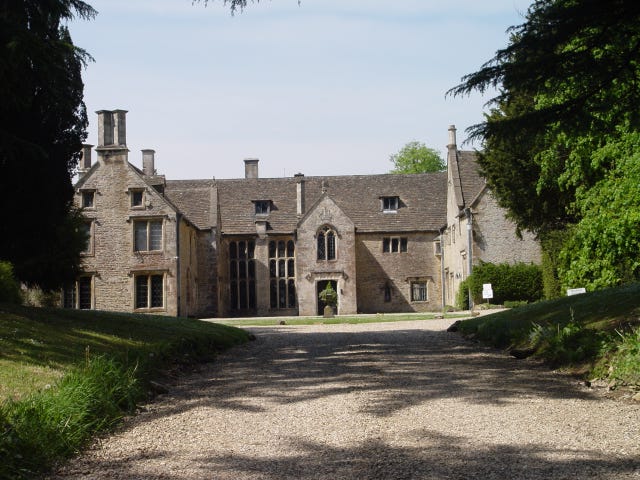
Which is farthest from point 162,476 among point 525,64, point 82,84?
point 82,84

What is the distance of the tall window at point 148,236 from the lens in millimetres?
41969

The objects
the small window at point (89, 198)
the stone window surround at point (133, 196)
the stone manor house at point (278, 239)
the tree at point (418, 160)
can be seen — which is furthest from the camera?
the tree at point (418, 160)

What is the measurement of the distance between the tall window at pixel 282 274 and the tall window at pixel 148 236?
822 centimetres

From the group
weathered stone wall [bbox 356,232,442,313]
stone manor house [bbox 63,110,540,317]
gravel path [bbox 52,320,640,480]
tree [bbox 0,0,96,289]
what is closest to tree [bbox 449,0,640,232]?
gravel path [bbox 52,320,640,480]

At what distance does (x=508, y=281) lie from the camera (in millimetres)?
38469

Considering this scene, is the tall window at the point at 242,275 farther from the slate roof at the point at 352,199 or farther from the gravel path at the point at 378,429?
the gravel path at the point at 378,429

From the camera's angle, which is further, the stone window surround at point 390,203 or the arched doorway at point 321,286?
the stone window surround at point 390,203

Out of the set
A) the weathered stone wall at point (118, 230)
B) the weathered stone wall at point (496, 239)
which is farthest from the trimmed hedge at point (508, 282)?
the weathered stone wall at point (118, 230)

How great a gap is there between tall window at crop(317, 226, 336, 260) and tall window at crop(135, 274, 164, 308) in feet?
32.5

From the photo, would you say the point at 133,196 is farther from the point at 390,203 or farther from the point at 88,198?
the point at 390,203

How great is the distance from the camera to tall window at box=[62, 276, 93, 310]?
138 ft

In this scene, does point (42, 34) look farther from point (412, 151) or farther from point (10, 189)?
point (412, 151)

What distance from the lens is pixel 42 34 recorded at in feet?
47.2

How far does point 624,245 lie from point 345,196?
102 ft
